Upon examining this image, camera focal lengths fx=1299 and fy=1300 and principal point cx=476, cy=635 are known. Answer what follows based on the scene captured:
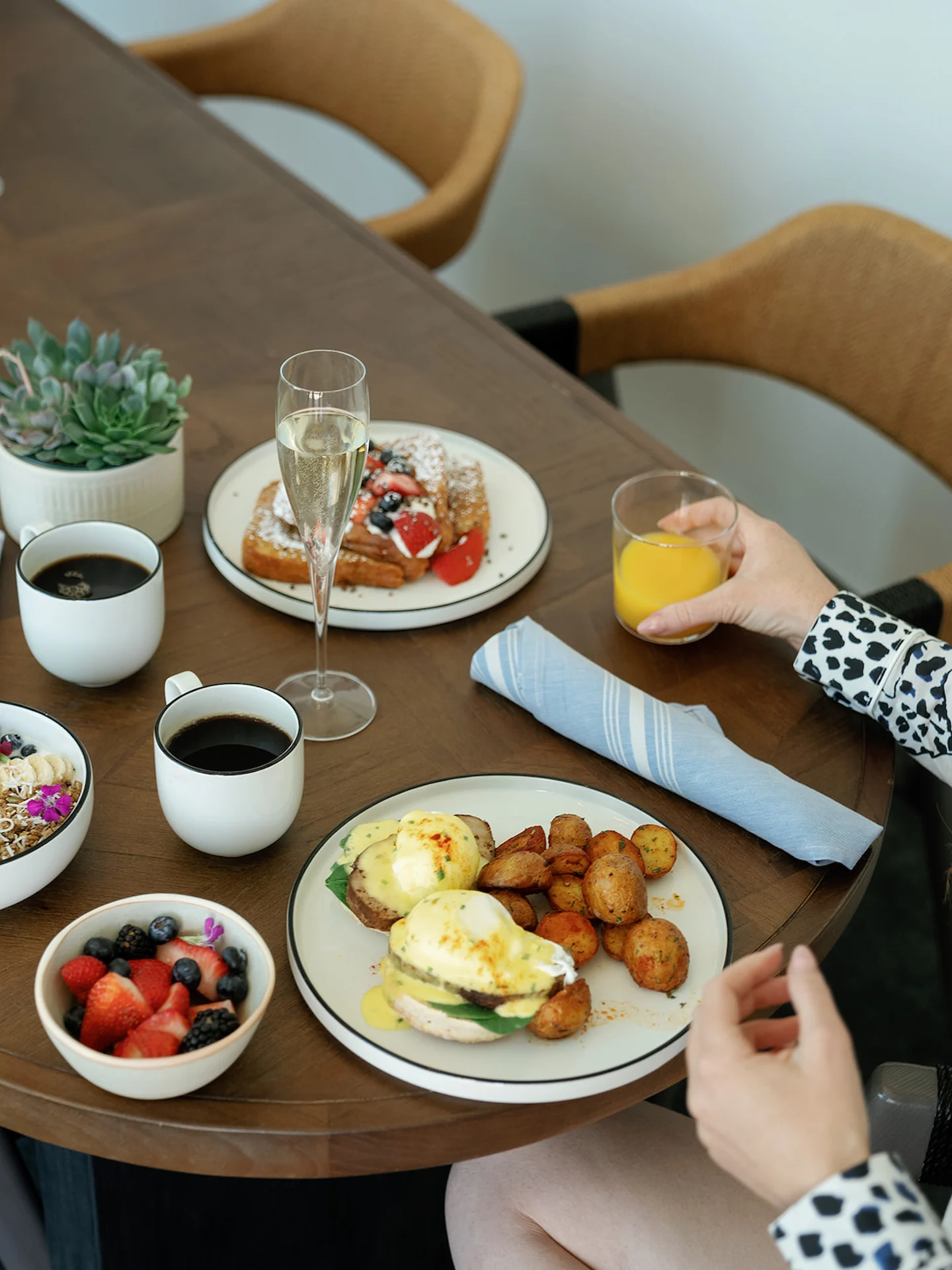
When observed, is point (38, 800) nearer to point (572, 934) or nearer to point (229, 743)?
point (229, 743)

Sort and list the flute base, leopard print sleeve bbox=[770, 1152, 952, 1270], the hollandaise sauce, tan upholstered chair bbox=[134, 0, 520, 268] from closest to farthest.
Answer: leopard print sleeve bbox=[770, 1152, 952, 1270] → the hollandaise sauce → the flute base → tan upholstered chair bbox=[134, 0, 520, 268]

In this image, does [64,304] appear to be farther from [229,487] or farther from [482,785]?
[482,785]

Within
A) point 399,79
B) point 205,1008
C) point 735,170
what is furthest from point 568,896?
point 735,170

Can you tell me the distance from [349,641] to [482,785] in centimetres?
23

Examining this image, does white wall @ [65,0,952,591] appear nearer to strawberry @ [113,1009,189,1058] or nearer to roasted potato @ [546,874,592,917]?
roasted potato @ [546,874,592,917]

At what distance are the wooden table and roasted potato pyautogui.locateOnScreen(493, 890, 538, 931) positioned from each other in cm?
12

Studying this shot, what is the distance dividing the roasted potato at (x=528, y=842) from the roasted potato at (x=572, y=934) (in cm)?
6

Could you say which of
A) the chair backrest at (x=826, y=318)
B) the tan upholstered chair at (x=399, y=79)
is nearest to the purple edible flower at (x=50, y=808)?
the chair backrest at (x=826, y=318)

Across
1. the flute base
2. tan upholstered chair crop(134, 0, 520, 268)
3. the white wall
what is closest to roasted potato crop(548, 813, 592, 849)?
the flute base

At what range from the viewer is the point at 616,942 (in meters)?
0.89

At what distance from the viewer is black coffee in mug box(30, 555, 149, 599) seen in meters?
1.08

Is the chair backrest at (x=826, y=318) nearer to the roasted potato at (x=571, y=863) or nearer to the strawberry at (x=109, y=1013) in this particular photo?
the roasted potato at (x=571, y=863)

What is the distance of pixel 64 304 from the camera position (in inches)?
62.2

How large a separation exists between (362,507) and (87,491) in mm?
250
